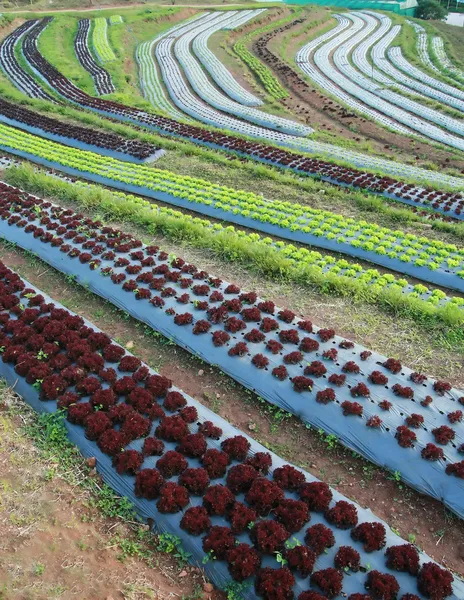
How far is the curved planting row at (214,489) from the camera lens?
6430 mm

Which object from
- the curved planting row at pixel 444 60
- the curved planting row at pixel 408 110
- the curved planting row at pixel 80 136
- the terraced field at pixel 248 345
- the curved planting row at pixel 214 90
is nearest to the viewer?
the terraced field at pixel 248 345

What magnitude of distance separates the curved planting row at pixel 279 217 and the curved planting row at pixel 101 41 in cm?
3018

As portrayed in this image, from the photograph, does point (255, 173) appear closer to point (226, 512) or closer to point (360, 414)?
point (360, 414)

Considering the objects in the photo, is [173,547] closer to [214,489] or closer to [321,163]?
[214,489]

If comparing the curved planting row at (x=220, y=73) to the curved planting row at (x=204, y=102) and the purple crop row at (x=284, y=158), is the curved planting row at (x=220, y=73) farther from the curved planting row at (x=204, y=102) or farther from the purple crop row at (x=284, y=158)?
the purple crop row at (x=284, y=158)

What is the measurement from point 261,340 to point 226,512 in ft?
→ 12.9

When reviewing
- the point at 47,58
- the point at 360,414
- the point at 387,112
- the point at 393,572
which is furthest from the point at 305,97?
the point at 393,572

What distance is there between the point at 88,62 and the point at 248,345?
149ft

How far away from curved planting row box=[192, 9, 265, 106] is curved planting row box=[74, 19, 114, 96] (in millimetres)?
9351

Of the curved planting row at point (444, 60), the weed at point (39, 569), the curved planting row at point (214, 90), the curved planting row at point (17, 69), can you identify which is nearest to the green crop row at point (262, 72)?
the curved planting row at point (214, 90)

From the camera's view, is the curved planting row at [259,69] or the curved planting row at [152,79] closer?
the curved planting row at [152,79]

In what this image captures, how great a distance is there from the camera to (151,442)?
805cm

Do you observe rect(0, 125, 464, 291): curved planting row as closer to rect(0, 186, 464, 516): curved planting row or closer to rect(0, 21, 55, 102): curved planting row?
rect(0, 186, 464, 516): curved planting row

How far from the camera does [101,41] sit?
166 feet
